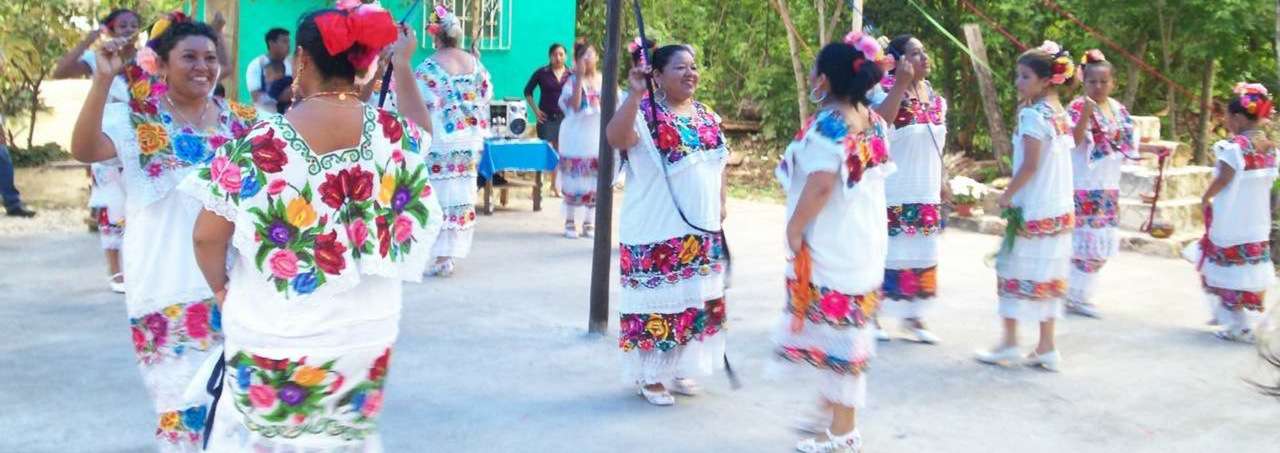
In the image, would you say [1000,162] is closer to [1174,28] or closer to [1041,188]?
[1174,28]

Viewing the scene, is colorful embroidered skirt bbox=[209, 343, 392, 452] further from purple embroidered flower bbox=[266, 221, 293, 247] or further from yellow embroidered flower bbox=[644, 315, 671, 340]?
yellow embroidered flower bbox=[644, 315, 671, 340]

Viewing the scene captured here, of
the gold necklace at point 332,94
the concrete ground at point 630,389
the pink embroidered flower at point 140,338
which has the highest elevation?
the gold necklace at point 332,94

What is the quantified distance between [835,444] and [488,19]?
1002 cm

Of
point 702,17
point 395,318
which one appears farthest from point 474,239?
point 702,17

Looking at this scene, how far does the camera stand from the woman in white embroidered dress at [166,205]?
3.89 metres

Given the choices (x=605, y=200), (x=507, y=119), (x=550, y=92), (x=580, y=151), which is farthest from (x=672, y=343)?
(x=550, y=92)

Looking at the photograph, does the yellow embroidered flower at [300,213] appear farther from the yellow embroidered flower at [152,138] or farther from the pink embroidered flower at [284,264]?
the yellow embroidered flower at [152,138]

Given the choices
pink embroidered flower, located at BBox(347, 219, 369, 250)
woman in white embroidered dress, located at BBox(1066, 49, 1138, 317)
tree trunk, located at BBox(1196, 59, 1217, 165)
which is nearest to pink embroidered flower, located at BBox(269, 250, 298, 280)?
pink embroidered flower, located at BBox(347, 219, 369, 250)

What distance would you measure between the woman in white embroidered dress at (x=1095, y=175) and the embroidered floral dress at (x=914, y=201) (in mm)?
1145

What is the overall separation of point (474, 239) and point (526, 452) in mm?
5356

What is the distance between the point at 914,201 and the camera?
6.72 metres

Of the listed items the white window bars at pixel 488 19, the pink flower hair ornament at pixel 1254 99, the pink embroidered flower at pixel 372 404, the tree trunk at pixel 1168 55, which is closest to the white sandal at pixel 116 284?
the pink embroidered flower at pixel 372 404

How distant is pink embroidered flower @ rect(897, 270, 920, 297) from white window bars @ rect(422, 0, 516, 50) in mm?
7999

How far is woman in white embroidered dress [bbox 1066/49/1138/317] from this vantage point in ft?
24.2
